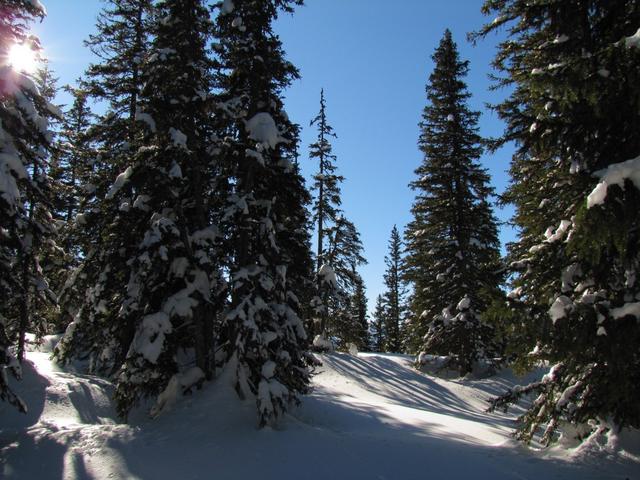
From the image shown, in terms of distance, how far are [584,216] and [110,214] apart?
40.0 ft

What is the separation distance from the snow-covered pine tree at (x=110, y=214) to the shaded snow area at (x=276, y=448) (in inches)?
100

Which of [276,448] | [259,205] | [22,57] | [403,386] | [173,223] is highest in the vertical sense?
[22,57]

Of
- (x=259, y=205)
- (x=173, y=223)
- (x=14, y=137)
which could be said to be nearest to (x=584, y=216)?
(x=259, y=205)

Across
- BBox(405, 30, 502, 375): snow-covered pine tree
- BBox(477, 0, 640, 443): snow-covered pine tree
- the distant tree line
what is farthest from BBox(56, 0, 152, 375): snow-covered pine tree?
BBox(405, 30, 502, 375): snow-covered pine tree

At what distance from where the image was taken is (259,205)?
40.5 feet

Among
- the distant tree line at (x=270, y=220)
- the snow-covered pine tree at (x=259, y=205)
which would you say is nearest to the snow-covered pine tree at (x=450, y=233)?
the distant tree line at (x=270, y=220)

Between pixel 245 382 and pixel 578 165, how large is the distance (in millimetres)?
Answer: 9115

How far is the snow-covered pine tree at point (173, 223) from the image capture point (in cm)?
1113

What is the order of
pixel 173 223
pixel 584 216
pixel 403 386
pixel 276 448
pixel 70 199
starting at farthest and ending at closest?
1. pixel 70 199
2. pixel 403 386
3. pixel 173 223
4. pixel 276 448
5. pixel 584 216

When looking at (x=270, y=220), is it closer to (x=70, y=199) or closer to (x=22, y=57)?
(x=22, y=57)

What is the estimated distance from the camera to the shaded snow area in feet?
25.9

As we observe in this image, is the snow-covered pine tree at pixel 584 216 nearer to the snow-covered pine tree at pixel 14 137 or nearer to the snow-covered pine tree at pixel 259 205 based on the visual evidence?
the snow-covered pine tree at pixel 259 205

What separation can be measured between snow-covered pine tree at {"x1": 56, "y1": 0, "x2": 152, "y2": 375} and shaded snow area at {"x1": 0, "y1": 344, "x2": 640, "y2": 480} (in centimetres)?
254

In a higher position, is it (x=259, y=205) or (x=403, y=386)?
(x=259, y=205)
